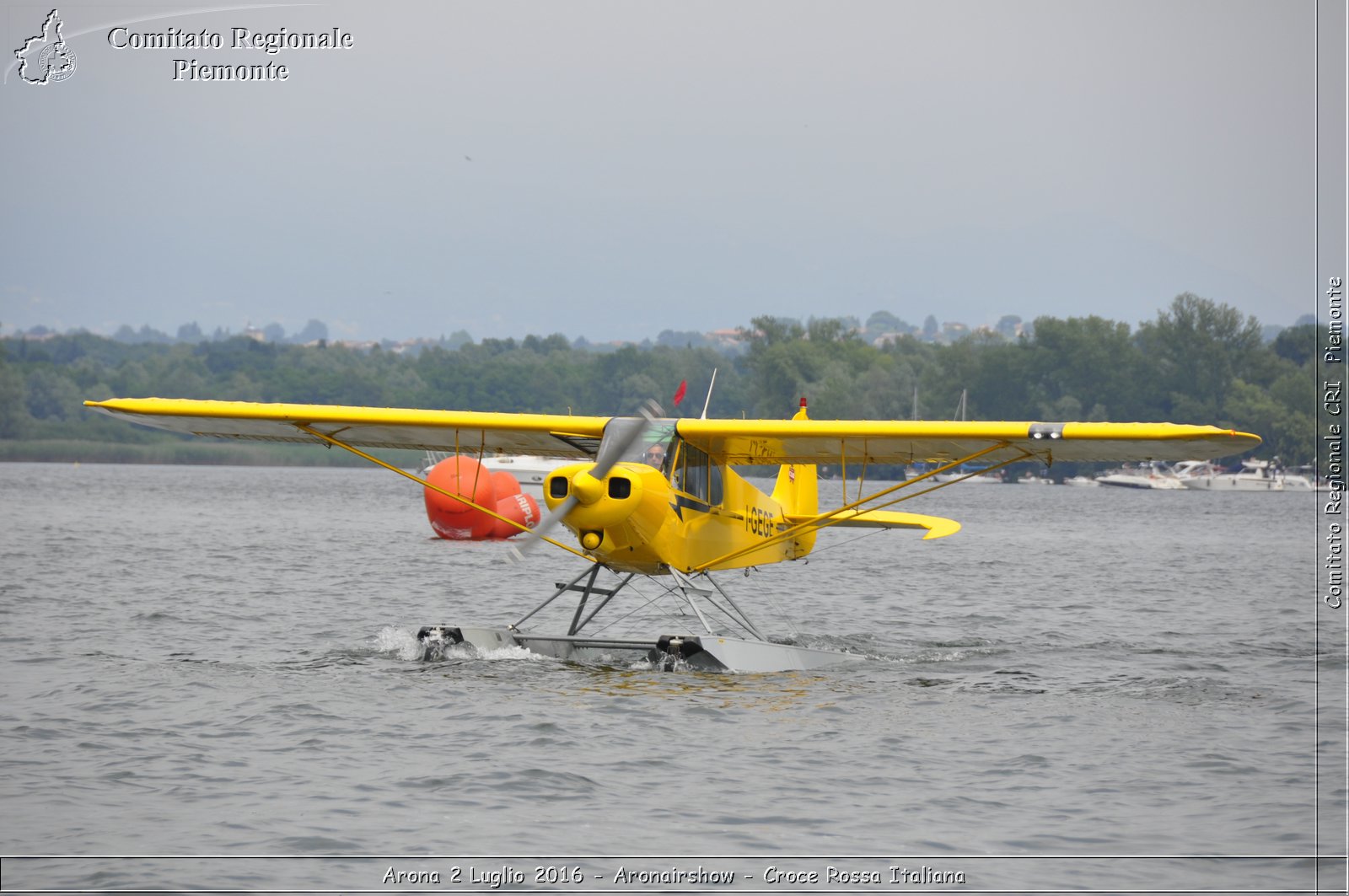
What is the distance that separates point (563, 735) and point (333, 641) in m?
5.38

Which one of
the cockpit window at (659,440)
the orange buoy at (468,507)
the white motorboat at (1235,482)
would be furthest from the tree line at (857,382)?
the cockpit window at (659,440)

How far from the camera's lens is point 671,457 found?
12883mm

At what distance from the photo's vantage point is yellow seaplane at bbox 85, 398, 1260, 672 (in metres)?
11.8

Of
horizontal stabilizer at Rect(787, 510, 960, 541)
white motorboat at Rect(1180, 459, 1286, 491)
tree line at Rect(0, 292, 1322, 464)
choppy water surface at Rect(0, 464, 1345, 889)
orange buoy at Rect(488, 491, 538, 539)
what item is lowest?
white motorboat at Rect(1180, 459, 1286, 491)

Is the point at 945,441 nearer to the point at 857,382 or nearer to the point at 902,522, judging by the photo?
the point at 902,522

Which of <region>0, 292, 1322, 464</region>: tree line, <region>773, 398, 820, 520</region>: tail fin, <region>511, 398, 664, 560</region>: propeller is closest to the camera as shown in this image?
<region>511, 398, 664, 560</region>: propeller

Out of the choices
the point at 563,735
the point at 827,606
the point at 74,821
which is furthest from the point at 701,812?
the point at 827,606

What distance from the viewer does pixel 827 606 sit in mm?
20266

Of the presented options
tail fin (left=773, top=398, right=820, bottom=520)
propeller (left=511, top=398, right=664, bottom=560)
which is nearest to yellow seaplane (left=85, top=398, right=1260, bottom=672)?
propeller (left=511, top=398, right=664, bottom=560)

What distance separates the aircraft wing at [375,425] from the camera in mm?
13406

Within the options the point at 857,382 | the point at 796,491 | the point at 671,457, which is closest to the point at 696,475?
the point at 671,457

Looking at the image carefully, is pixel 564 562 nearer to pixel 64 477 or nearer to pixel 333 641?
pixel 333 641

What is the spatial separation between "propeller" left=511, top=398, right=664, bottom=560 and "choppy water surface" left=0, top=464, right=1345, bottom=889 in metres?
1.35

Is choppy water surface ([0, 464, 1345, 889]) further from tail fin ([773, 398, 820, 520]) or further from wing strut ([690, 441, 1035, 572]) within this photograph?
tail fin ([773, 398, 820, 520])
